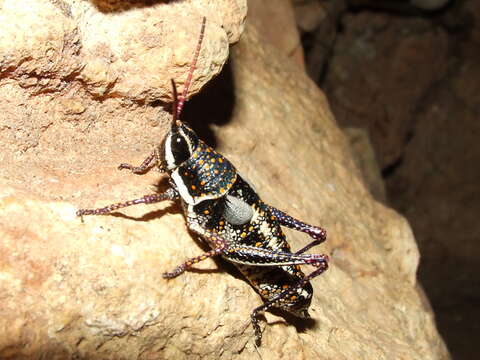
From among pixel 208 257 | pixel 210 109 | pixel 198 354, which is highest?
pixel 210 109

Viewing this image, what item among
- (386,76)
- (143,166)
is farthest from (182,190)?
(386,76)

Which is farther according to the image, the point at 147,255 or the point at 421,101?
the point at 421,101

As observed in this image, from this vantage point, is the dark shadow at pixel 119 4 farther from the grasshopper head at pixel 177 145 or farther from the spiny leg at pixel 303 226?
the spiny leg at pixel 303 226

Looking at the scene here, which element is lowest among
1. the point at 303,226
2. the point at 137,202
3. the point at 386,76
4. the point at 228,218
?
the point at 386,76

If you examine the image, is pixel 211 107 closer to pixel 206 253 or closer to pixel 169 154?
pixel 169 154

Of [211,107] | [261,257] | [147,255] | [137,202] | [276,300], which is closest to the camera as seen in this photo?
[147,255]

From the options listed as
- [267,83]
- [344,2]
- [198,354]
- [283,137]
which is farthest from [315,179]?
[344,2]

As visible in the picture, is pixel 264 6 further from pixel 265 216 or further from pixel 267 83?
pixel 265 216
